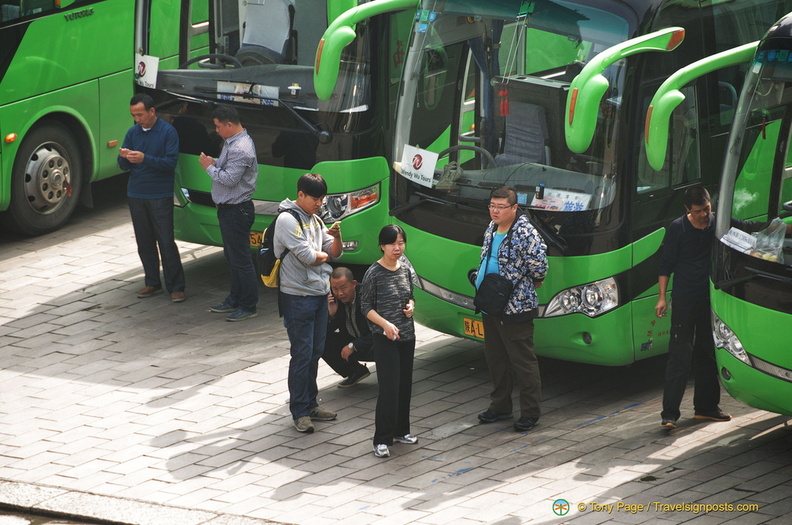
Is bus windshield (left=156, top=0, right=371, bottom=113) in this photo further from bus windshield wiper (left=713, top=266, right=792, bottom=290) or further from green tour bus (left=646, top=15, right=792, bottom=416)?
bus windshield wiper (left=713, top=266, right=792, bottom=290)

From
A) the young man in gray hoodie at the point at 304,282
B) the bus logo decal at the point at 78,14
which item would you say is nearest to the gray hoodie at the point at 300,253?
the young man in gray hoodie at the point at 304,282

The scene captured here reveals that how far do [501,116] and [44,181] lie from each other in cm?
608

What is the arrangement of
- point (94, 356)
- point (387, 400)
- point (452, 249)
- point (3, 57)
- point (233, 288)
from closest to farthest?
point (387, 400), point (452, 249), point (94, 356), point (233, 288), point (3, 57)

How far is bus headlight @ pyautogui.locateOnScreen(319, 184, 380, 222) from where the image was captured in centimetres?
1092

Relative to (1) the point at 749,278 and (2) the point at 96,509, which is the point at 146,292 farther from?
(1) the point at 749,278

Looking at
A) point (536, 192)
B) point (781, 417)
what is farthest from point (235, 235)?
point (781, 417)

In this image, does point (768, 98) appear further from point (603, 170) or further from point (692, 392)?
point (692, 392)

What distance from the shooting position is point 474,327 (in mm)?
9281

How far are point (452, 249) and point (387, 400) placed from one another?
1395mm

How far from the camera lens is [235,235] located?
10859 mm

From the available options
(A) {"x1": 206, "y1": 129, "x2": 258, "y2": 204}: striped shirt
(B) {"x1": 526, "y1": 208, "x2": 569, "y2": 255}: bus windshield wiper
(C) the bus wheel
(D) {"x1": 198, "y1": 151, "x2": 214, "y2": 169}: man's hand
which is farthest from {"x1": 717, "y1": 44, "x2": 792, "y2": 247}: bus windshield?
(C) the bus wheel

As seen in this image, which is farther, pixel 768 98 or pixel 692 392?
pixel 692 392

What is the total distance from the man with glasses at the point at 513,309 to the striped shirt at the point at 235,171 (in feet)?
8.94

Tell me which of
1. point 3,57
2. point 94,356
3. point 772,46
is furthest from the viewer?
point 3,57
